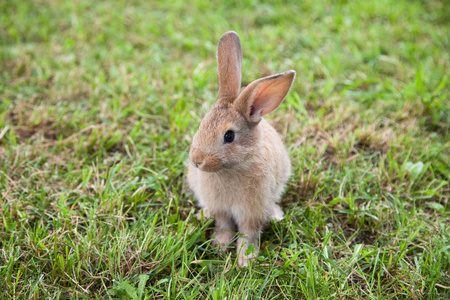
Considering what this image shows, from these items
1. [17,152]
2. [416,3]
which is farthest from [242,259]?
[416,3]

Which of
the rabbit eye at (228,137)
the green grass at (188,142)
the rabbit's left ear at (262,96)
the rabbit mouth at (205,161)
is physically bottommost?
the green grass at (188,142)

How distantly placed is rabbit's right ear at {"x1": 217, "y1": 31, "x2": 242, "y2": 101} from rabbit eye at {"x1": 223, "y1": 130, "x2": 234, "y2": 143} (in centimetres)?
29

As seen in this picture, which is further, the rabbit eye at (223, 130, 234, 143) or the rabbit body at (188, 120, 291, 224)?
the rabbit body at (188, 120, 291, 224)

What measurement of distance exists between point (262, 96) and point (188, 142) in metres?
1.26

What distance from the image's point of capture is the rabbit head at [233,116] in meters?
2.65

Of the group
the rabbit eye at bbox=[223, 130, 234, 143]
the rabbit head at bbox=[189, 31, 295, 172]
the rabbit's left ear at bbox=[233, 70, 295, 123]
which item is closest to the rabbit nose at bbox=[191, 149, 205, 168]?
the rabbit head at bbox=[189, 31, 295, 172]

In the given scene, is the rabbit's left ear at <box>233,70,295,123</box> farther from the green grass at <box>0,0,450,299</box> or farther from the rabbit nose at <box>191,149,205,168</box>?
the green grass at <box>0,0,450,299</box>

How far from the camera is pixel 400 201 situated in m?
3.37

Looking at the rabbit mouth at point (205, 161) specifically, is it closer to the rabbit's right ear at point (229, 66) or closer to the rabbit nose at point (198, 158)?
the rabbit nose at point (198, 158)

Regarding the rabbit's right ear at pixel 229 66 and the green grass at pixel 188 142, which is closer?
the green grass at pixel 188 142

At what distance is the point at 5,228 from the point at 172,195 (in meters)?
1.22

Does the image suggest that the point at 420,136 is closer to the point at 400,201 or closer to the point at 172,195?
the point at 400,201

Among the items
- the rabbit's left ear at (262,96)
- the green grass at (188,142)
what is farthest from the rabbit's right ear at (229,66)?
the green grass at (188,142)

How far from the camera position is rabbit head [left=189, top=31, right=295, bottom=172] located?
2650mm
